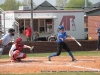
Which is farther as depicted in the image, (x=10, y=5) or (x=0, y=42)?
(x=10, y=5)

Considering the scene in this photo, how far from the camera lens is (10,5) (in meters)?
103

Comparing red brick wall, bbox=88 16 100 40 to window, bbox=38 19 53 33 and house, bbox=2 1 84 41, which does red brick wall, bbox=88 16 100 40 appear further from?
window, bbox=38 19 53 33

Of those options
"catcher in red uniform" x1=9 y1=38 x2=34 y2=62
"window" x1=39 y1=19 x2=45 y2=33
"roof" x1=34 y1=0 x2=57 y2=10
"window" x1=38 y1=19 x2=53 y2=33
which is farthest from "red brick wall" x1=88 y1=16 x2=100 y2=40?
"catcher in red uniform" x1=9 y1=38 x2=34 y2=62

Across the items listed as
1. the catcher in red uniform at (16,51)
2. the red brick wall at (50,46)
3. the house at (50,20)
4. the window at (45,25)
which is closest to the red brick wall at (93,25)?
the house at (50,20)

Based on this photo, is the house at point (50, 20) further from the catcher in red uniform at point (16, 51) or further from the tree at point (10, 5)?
the tree at point (10, 5)

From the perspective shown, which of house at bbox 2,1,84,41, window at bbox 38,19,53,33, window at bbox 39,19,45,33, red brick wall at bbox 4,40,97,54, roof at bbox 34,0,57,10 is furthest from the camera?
roof at bbox 34,0,57,10

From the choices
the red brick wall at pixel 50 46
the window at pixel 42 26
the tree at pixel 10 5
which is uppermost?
the tree at pixel 10 5

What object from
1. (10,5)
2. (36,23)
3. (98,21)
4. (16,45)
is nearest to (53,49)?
(16,45)

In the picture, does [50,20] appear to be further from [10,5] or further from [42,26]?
[10,5]

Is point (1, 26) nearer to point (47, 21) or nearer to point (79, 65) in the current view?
point (47, 21)

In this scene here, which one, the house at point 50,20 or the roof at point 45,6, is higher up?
the roof at point 45,6

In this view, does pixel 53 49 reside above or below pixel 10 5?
below

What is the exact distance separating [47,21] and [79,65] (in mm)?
24680

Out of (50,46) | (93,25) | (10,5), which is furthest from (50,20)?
(10,5)
